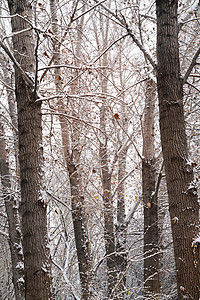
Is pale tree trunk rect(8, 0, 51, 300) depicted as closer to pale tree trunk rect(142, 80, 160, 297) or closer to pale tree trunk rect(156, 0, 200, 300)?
pale tree trunk rect(156, 0, 200, 300)

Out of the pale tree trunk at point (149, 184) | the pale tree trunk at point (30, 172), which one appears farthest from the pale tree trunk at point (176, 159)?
the pale tree trunk at point (149, 184)

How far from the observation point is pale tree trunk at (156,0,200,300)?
9.86 feet

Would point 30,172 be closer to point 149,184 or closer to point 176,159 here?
point 176,159

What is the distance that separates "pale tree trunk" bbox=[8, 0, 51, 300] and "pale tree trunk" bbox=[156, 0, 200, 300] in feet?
4.62

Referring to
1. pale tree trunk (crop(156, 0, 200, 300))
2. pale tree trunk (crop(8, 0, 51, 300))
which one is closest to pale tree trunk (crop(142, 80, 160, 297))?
pale tree trunk (crop(156, 0, 200, 300))

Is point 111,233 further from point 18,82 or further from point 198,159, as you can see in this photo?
point 18,82

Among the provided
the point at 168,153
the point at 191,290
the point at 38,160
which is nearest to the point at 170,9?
the point at 168,153

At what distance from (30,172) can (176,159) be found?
1.62 meters

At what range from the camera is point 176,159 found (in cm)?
325

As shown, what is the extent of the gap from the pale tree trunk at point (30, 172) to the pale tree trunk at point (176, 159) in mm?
1409

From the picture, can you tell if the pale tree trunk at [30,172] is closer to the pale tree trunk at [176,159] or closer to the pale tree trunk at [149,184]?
the pale tree trunk at [176,159]

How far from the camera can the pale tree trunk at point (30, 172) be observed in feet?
9.91

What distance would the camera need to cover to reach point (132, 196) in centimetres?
819

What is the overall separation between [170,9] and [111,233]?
525cm
